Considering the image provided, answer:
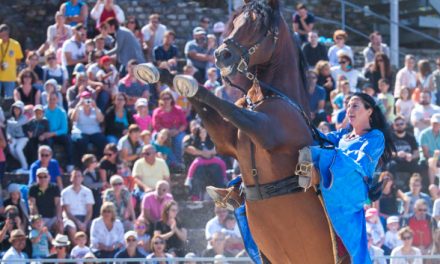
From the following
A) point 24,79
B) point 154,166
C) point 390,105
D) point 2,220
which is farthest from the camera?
point 390,105

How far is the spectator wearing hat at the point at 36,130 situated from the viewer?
555 inches

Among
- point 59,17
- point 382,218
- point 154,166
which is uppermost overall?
point 59,17

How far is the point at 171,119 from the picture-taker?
48.2 feet

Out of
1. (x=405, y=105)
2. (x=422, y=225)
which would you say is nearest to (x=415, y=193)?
(x=422, y=225)

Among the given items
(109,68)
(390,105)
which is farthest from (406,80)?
(109,68)

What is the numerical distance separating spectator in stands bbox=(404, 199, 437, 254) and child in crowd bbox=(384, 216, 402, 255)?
36 centimetres

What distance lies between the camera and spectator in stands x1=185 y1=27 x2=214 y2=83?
16.8 metres

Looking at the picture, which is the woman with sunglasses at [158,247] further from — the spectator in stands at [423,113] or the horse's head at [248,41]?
the spectator in stands at [423,113]

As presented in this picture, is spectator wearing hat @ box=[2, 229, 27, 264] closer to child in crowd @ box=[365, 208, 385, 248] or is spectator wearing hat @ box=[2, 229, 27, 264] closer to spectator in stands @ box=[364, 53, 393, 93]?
child in crowd @ box=[365, 208, 385, 248]

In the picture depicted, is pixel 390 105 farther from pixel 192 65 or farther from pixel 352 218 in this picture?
pixel 352 218

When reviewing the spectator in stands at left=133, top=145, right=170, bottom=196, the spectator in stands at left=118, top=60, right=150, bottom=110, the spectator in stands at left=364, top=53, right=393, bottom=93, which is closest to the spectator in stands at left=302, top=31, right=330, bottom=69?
the spectator in stands at left=364, top=53, right=393, bottom=93

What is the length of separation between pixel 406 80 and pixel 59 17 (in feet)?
17.3

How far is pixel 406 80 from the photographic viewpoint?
55.6 feet

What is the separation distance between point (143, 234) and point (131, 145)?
182cm
